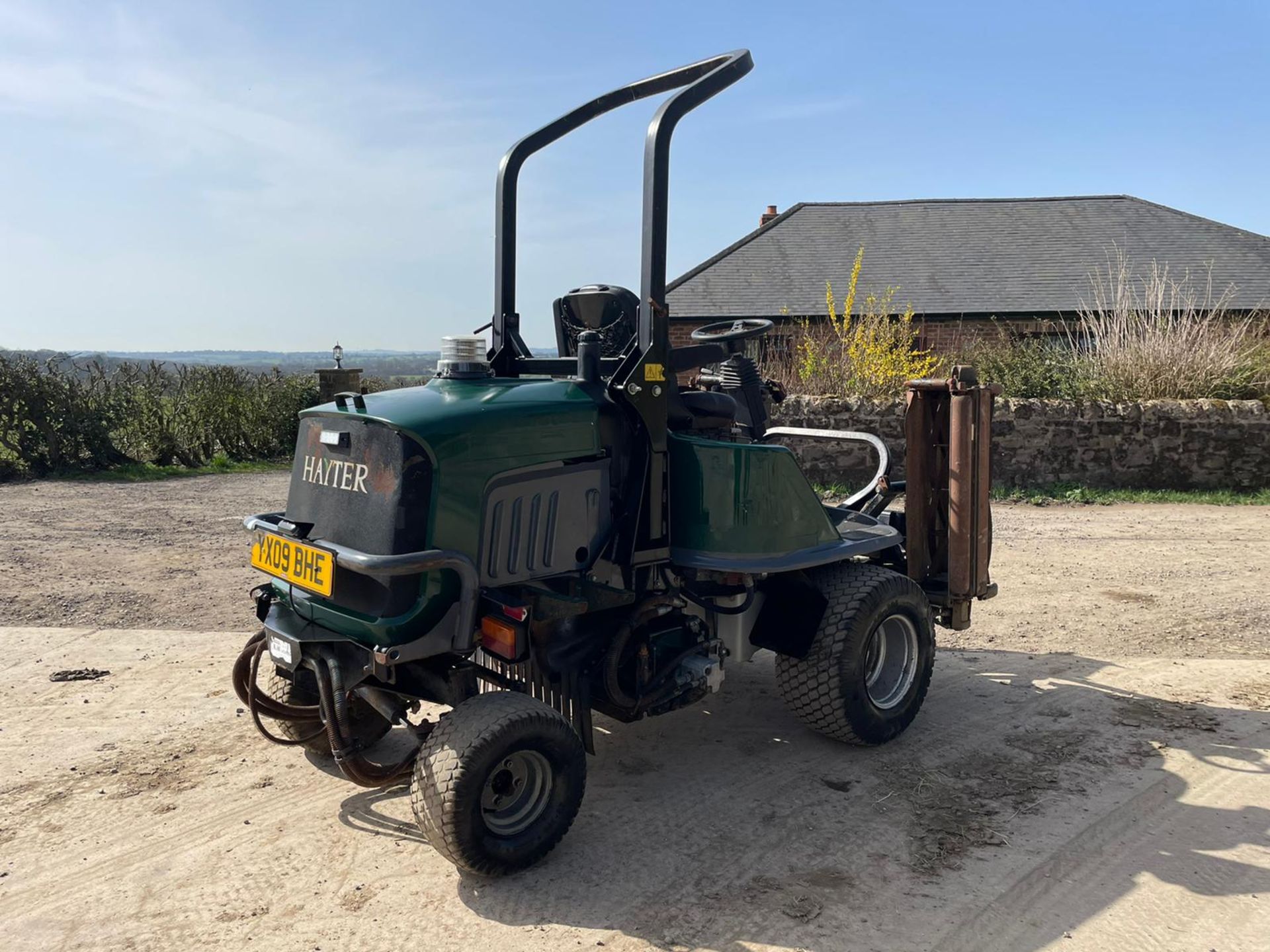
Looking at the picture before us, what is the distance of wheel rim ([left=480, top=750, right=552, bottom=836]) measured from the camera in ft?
10.9

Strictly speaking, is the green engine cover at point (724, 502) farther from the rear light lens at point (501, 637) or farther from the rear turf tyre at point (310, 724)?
the rear turf tyre at point (310, 724)

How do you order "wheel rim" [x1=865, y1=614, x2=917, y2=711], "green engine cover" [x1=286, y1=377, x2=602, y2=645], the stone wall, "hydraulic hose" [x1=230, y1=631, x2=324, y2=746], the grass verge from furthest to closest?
the grass verge
the stone wall
"wheel rim" [x1=865, y1=614, x2=917, y2=711]
"hydraulic hose" [x1=230, y1=631, x2=324, y2=746]
"green engine cover" [x1=286, y1=377, x2=602, y2=645]

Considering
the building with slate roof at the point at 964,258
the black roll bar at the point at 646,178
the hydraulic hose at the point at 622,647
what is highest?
the building with slate roof at the point at 964,258

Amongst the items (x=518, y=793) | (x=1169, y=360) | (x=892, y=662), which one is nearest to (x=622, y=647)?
(x=518, y=793)

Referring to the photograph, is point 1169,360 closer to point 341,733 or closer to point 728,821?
point 728,821

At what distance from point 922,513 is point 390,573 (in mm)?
2878

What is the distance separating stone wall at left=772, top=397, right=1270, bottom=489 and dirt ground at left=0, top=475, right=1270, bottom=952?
578cm

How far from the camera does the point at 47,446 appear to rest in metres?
13.1

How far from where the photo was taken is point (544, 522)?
363 centimetres

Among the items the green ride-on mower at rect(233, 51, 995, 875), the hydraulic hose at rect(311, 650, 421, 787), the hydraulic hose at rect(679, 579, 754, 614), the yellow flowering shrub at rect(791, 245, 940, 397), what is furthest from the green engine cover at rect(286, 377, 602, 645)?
the yellow flowering shrub at rect(791, 245, 940, 397)

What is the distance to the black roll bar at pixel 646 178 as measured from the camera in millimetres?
3771

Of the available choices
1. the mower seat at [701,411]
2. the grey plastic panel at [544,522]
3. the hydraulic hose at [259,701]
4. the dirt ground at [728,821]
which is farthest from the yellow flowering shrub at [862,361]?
the hydraulic hose at [259,701]

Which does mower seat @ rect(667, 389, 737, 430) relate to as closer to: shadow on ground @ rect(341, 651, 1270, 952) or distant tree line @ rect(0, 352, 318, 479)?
shadow on ground @ rect(341, 651, 1270, 952)

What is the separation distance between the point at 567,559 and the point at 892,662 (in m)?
1.83
